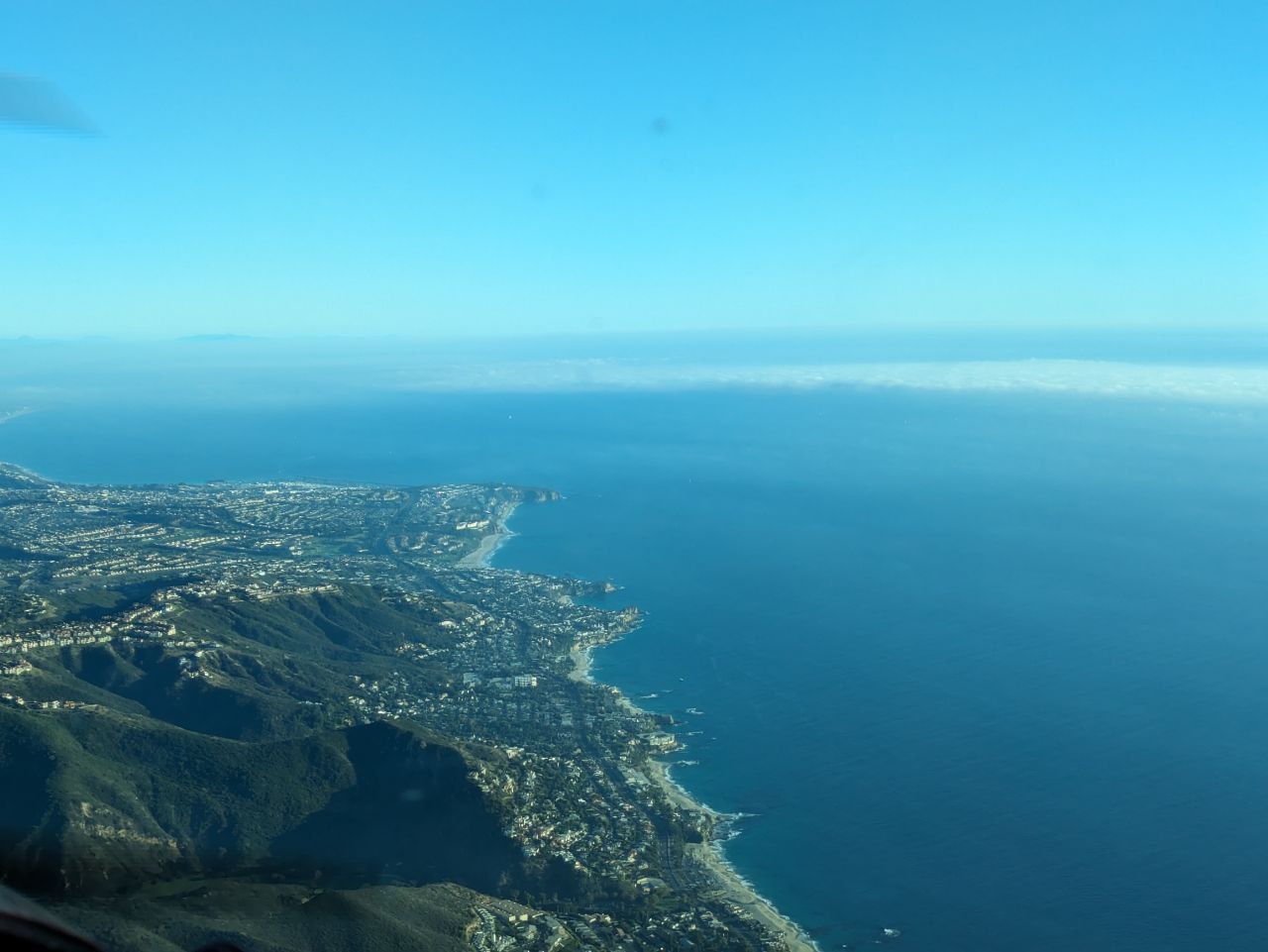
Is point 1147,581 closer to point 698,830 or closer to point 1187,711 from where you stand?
point 1187,711

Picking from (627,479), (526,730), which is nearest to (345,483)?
(627,479)

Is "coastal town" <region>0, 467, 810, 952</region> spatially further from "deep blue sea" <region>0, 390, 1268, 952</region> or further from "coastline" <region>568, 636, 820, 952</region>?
"deep blue sea" <region>0, 390, 1268, 952</region>

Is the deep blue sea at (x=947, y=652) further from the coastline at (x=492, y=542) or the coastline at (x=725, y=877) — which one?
the coastline at (x=492, y=542)

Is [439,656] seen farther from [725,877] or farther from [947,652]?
[947,652]

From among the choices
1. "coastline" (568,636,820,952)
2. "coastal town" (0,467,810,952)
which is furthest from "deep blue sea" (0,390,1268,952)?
"coastal town" (0,467,810,952)

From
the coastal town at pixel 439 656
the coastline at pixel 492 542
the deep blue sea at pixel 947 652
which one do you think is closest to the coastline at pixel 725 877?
the coastal town at pixel 439 656

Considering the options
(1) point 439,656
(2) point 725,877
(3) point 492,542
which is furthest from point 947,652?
(3) point 492,542
